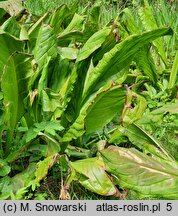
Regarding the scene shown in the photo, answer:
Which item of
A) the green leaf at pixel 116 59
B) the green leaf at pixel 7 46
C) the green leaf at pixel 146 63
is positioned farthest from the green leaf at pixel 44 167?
the green leaf at pixel 146 63

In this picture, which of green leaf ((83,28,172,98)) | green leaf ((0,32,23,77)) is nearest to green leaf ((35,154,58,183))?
green leaf ((83,28,172,98))

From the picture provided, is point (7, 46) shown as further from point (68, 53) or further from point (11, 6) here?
point (11, 6)

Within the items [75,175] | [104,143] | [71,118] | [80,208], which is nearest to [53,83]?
[71,118]

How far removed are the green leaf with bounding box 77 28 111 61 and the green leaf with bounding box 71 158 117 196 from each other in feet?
1.68

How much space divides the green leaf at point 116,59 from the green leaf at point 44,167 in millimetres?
406

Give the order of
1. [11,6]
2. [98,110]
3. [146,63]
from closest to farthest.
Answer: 1. [98,110]
2. [11,6]
3. [146,63]

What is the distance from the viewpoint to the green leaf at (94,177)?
206cm

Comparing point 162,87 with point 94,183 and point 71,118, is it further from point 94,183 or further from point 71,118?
point 94,183

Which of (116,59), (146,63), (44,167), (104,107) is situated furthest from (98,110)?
(146,63)

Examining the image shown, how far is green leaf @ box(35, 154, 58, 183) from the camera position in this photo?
2119 mm

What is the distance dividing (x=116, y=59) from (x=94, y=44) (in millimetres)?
141

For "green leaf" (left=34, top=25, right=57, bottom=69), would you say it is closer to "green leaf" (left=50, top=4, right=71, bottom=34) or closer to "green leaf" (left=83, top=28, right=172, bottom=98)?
"green leaf" (left=83, top=28, right=172, bottom=98)

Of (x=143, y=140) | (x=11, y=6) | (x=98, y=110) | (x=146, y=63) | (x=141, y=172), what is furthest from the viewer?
(x=146, y=63)

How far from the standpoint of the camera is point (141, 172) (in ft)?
6.64
